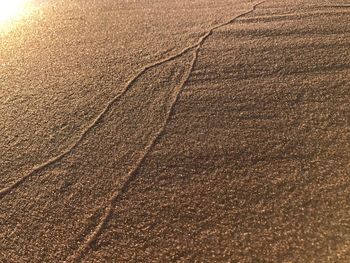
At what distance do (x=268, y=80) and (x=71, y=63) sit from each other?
1.06 meters

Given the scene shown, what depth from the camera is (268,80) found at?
1.78m

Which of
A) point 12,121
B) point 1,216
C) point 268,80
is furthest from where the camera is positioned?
point 268,80

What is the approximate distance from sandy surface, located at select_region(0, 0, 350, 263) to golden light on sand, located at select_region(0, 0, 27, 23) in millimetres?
314

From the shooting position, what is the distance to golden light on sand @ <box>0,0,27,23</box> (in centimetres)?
260

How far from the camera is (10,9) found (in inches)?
108

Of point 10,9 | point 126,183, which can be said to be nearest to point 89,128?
point 126,183

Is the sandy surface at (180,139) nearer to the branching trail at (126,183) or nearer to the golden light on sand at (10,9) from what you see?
the branching trail at (126,183)

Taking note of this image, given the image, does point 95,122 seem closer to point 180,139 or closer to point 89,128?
point 89,128

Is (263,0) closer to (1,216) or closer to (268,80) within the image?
(268,80)

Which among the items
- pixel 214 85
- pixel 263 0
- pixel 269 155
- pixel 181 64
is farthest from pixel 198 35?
pixel 269 155

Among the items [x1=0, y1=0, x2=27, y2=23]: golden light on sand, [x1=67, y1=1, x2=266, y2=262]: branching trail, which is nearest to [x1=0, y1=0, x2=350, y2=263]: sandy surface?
[x1=67, y1=1, x2=266, y2=262]: branching trail

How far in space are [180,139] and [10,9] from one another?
200 cm

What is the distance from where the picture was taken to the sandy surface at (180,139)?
118 cm

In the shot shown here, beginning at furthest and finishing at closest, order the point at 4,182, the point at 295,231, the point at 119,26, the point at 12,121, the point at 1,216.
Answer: the point at 119,26 < the point at 12,121 < the point at 4,182 < the point at 1,216 < the point at 295,231
